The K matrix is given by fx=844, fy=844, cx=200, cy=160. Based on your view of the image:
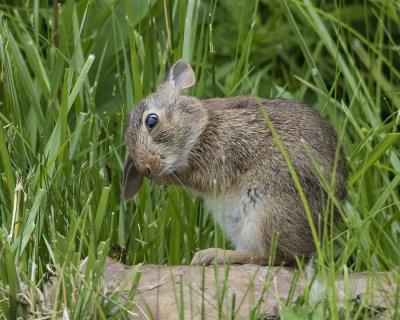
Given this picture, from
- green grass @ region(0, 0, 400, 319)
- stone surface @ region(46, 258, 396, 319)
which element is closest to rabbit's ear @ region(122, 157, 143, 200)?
green grass @ region(0, 0, 400, 319)

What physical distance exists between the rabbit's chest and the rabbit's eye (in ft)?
1.55

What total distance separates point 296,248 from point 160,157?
78cm

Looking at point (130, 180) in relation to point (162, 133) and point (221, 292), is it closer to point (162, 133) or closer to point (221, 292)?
point (162, 133)

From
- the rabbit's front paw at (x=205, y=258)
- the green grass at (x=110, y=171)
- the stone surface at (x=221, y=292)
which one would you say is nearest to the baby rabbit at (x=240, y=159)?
the rabbit's front paw at (x=205, y=258)

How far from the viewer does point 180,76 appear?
4.36 m

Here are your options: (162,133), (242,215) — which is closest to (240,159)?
(242,215)

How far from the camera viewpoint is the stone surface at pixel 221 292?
299 cm

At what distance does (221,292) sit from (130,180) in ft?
3.61

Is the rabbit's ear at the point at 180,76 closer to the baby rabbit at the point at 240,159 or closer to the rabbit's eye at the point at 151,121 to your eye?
the baby rabbit at the point at 240,159

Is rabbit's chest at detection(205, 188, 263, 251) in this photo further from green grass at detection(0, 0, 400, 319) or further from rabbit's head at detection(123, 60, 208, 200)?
rabbit's head at detection(123, 60, 208, 200)

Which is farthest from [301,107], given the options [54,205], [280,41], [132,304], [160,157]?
[280,41]

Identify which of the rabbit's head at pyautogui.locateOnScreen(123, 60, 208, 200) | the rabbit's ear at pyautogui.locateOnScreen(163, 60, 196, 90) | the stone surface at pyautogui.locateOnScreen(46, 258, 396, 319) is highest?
the rabbit's ear at pyautogui.locateOnScreen(163, 60, 196, 90)

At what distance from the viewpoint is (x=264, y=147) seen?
3988 millimetres

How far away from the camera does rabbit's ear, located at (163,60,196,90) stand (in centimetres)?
432
